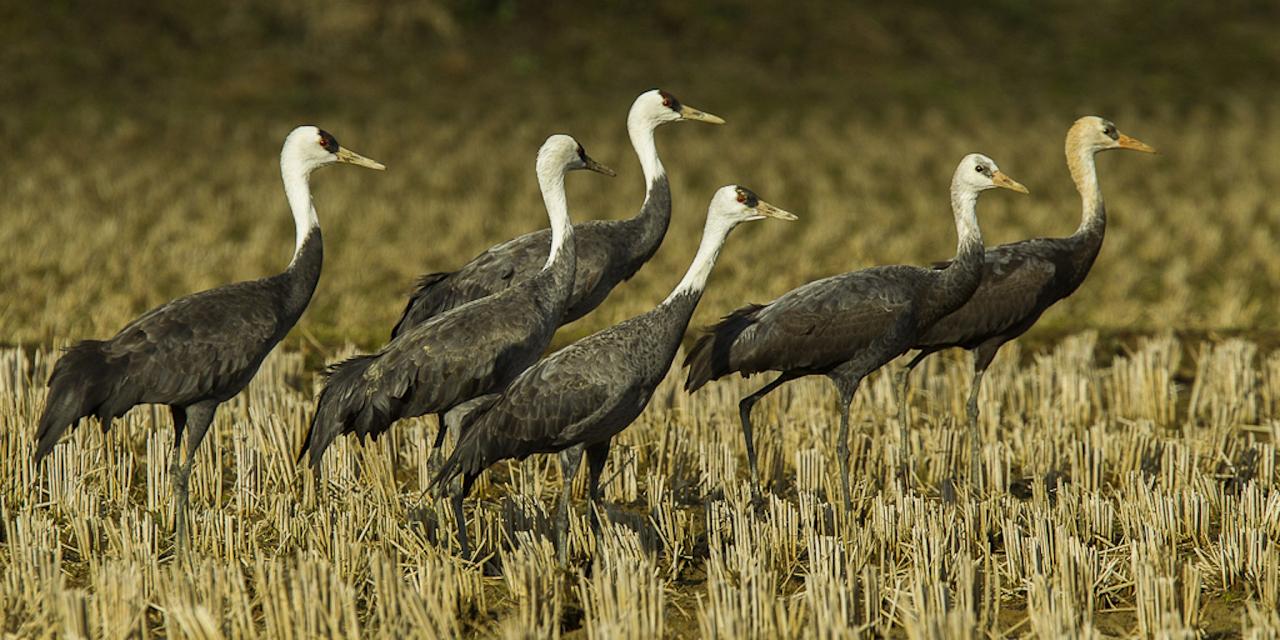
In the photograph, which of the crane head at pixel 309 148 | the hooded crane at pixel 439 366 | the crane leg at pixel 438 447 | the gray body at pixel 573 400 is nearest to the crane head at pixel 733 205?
the gray body at pixel 573 400

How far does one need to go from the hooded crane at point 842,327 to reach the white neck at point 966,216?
1 cm

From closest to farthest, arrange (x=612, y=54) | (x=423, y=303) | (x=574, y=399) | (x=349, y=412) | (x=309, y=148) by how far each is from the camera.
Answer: (x=574, y=399) < (x=349, y=412) < (x=309, y=148) < (x=423, y=303) < (x=612, y=54)

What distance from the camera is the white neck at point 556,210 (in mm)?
7531

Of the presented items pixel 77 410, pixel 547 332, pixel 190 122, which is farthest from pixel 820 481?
pixel 190 122

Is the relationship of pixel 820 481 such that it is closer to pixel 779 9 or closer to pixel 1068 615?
pixel 1068 615

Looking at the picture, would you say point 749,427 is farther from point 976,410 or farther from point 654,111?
point 654,111

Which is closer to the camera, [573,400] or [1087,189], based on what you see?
[573,400]

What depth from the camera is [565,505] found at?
6.70m

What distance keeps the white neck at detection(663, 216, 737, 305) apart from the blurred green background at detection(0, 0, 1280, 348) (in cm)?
463

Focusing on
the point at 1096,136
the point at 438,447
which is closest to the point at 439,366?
the point at 438,447

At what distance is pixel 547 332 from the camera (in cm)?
733

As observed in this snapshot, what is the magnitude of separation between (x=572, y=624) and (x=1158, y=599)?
2.13 meters

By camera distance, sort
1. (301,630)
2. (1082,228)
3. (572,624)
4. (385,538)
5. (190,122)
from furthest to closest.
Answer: (190,122)
(1082,228)
(385,538)
(572,624)
(301,630)

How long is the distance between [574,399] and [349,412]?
42.7 inches
